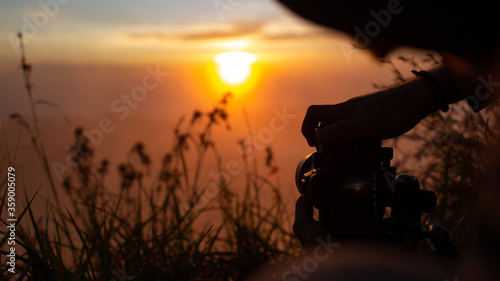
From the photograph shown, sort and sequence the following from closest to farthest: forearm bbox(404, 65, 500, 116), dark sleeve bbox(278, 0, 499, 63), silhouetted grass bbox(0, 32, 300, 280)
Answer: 1. dark sleeve bbox(278, 0, 499, 63)
2. forearm bbox(404, 65, 500, 116)
3. silhouetted grass bbox(0, 32, 300, 280)

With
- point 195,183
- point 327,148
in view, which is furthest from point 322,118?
point 195,183

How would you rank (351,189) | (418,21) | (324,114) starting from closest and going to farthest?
(418,21) → (351,189) → (324,114)

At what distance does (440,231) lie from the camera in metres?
1.81

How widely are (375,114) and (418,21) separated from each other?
0.51 metres

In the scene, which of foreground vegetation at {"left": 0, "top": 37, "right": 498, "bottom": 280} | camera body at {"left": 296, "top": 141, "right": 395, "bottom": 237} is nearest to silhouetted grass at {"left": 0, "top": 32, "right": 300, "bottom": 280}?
foreground vegetation at {"left": 0, "top": 37, "right": 498, "bottom": 280}

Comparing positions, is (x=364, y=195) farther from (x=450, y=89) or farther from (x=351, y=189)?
(x=450, y=89)

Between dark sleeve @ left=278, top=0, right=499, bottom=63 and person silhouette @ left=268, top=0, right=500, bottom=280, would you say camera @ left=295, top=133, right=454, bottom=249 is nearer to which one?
person silhouette @ left=268, top=0, right=500, bottom=280

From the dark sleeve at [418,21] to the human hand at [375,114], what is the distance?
1.16 ft

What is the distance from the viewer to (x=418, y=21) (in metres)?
1.36

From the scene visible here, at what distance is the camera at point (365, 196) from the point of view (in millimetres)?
1754

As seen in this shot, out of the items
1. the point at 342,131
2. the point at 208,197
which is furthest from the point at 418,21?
the point at 208,197

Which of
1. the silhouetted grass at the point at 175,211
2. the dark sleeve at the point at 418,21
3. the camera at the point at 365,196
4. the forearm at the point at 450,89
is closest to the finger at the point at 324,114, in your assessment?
the camera at the point at 365,196

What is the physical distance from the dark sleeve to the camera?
1.50 feet

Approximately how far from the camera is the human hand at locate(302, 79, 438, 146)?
1.76 metres
